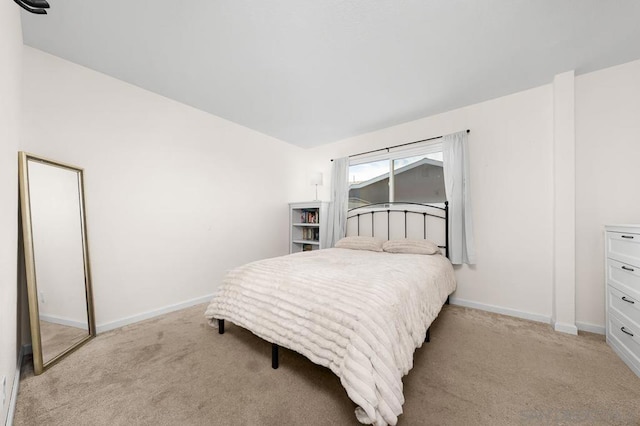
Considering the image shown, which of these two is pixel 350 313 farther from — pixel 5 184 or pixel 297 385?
pixel 5 184

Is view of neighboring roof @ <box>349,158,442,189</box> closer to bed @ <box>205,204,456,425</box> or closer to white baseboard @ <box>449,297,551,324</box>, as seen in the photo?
bed @ <box>205,204,456,425</box>

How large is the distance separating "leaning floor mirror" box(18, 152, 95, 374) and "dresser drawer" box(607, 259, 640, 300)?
4225 millimetres

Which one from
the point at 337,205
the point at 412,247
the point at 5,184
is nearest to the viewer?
the point at 5,184

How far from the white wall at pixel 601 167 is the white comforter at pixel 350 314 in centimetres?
153

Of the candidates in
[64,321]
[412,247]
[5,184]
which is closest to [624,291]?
[412,247]

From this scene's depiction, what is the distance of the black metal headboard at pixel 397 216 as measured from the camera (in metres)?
3.07

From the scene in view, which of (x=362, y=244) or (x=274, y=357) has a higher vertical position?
(x=362, y=244)

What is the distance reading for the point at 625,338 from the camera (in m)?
1.74

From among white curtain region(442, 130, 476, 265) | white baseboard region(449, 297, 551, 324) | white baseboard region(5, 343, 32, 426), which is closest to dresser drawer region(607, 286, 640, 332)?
white baseboard region(449, 297, 551, 324)

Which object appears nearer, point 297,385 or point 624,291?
point 297,385

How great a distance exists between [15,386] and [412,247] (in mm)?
3360

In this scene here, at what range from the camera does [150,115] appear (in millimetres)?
2576

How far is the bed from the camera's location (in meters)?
1.08

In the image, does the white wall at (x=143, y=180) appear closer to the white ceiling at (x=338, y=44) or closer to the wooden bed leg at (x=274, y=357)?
the white ceiling at (x=338, y=44)
